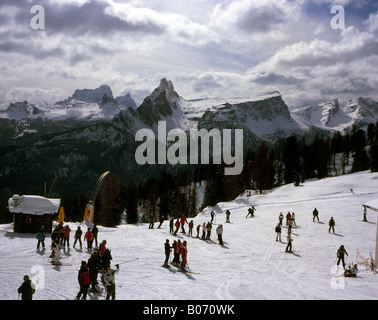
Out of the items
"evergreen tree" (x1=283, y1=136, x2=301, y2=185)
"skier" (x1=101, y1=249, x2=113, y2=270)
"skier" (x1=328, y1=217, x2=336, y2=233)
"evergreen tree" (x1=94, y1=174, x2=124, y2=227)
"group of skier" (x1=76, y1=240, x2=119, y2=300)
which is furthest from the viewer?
"evergreen tree" (x1=283, y1=136, x2=301, y2=185)

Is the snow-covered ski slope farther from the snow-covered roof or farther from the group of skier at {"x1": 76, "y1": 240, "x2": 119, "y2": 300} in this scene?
the snow-covered roof

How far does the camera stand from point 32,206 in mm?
31109

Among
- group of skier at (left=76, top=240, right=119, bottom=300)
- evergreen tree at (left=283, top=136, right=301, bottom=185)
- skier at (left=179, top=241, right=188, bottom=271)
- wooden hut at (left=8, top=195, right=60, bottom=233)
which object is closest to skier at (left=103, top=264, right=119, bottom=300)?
group of skier at (left=76, top=240, right=119, bottom=300)

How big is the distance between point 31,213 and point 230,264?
18.7 meters

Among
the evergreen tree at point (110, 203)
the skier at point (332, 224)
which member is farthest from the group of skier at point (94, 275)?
the evergreen tree at point (110, 203)

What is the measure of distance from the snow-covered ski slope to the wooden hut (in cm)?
141

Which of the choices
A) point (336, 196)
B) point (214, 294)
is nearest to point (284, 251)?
point (214, 294)

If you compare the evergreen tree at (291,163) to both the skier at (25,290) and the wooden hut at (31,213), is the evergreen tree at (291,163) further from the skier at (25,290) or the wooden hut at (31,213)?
the skier at (25,290)

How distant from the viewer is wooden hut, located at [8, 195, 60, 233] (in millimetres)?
30625

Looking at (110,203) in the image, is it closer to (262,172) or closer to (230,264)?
(262,172)

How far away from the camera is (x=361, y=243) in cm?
2858

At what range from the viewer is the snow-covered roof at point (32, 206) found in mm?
30688

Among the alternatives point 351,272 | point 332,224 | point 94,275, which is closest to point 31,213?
point 94,275

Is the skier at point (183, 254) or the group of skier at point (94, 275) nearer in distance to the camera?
the group of skier at point (94, 275)
